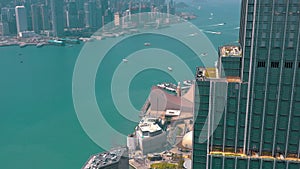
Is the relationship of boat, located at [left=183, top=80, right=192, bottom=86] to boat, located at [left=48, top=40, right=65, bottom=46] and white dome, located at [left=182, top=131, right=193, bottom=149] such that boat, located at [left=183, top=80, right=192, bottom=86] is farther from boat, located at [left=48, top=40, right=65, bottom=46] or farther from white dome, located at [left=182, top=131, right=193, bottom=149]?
boat, located at [left=48, top=40, right=65, bottom=46]

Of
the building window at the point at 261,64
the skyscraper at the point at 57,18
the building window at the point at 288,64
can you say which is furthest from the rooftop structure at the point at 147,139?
the skyscraper at the point at 57,18

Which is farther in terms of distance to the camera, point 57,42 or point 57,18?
point 57,18

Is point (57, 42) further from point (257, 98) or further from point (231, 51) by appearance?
point (257, 98)

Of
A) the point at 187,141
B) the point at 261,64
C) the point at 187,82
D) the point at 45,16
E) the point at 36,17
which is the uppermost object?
the point at 45,16

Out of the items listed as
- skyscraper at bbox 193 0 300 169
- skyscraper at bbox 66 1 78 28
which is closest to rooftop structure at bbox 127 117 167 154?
skyscraper at bbox 193 0 300 169

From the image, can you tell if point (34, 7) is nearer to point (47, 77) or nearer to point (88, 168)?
point (47, 77)

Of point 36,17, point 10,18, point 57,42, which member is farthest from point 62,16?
point 57,42

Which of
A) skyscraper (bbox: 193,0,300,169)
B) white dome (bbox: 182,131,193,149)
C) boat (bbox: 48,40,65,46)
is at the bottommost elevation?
white dome (bbox: 182,131,193,149)
